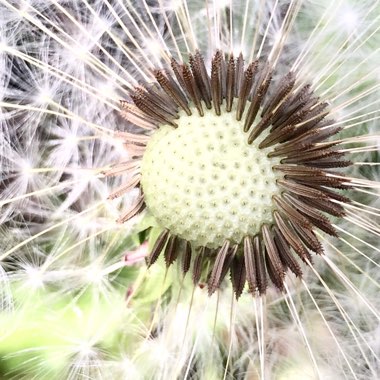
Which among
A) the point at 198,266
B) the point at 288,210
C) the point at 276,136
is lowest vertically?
the point at 198,266

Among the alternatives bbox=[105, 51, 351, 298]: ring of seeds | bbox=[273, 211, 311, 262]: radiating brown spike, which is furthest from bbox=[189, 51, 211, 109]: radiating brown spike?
bbox=[273, 211, 311, 262]: radiating brown spike

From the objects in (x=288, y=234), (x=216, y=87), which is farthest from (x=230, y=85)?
(x=288, y=234)

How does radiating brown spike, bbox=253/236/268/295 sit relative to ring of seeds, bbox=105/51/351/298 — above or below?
below

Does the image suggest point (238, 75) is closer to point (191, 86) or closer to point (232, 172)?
point (191, 86)

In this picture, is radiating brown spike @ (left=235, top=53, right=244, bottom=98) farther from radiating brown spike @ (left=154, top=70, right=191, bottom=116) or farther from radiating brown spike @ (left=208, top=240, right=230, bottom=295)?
radiating brown spike @ (left=208, top=240, right=230, bottom=295)

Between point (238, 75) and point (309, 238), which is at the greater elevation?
point (238, 75)

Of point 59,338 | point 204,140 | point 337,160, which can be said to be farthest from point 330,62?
point 59,338

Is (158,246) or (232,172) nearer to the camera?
(232,172)

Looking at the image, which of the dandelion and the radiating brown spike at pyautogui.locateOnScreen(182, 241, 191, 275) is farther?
the dandelion
